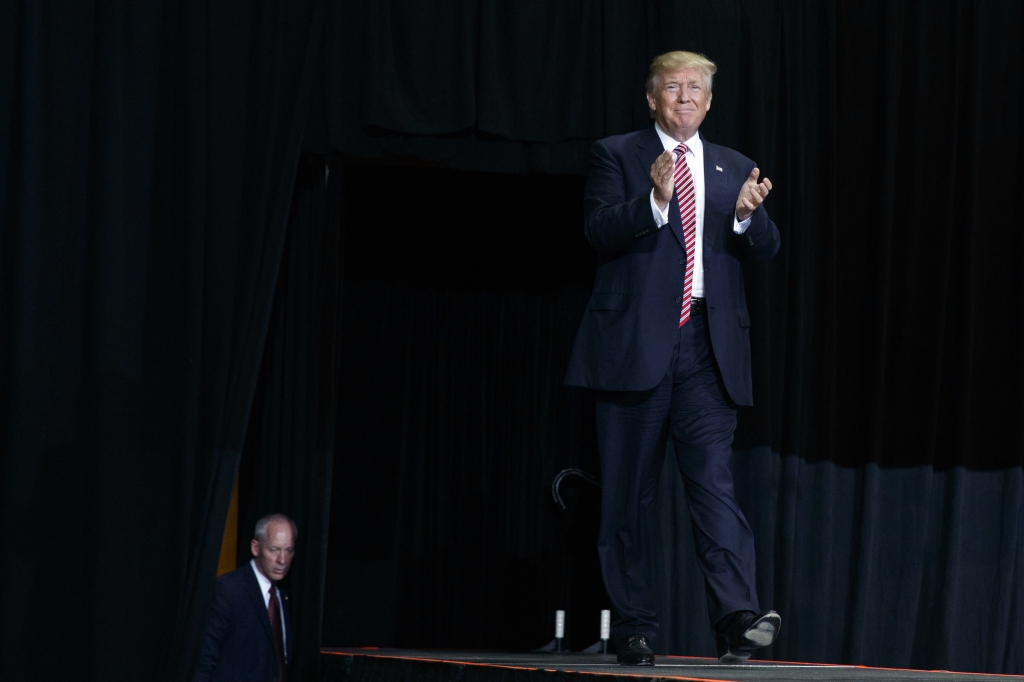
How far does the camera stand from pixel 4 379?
3.55m

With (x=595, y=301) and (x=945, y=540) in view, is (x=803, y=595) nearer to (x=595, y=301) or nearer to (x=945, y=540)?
(x=945, y=540)

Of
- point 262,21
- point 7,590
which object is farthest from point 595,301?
point 7,590

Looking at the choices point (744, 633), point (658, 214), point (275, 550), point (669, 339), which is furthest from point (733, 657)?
point (275, 550)

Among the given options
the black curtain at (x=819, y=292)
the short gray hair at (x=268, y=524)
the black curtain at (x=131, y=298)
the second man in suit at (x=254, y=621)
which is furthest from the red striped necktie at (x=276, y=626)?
the black curtain at (x=819, y=292)

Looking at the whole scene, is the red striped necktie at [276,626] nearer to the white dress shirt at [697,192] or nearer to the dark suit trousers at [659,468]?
the dark suit trousers at [659,468]

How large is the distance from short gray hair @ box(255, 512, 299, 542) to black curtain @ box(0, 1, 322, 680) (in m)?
0.38

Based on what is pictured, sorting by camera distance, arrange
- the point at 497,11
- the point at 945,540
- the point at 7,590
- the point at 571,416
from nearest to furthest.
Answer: the point at 7,590 < the point at 497,11 < the point at 945,540 < the point at 571,416

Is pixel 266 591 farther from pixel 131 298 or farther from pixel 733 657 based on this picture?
pixel 733 657

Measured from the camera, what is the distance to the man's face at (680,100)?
2.85m

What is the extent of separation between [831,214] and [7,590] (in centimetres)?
305

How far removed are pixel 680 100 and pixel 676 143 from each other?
0.12m

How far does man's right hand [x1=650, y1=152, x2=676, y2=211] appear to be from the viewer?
102 inches

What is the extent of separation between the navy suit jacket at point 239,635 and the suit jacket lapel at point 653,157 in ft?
6.73

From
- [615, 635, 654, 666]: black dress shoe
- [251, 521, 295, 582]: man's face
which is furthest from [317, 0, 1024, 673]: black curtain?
[615, 635, 654, 666]: black dress shoe
